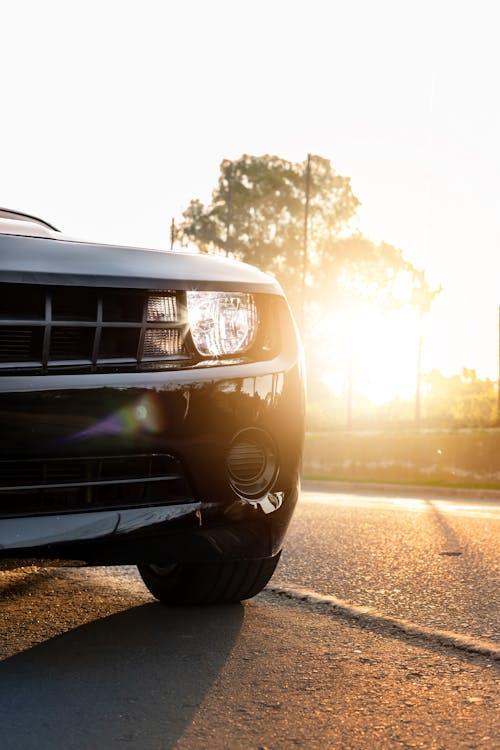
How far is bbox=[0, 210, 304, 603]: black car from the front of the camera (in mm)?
2955

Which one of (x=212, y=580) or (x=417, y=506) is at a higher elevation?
(x=212, y=580)

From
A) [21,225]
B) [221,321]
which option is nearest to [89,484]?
[221,321]

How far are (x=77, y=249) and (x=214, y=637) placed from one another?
1.39 meters

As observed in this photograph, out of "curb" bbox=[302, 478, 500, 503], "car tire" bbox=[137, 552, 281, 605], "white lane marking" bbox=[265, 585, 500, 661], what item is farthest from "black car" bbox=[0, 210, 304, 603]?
"curb" bbox=[302, 478, 500, 503]

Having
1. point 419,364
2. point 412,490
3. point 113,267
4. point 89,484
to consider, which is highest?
point 419,364

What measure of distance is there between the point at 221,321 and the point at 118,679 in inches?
46.7

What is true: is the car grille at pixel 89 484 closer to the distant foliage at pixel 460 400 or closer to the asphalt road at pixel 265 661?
the asphalt road at pixel 265 661

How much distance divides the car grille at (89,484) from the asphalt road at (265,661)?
51 cm

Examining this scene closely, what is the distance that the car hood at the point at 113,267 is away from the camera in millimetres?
3027

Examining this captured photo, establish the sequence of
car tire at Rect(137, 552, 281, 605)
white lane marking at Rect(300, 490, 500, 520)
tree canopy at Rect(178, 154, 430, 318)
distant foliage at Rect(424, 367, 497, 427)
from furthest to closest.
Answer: tree canopy at Rect(178, 154, 430, 318), distant foliage at Rect(424, 367, 497, 427), white lane marking at Rect(300, 490, 500, 520), car tire at Rect(137, 552, 281, 605)

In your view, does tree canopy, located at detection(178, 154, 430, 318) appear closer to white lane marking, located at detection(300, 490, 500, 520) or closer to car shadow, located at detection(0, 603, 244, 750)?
white lane marking, located at detection(300, 490, 500, 520)

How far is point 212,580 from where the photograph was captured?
3.80 metres

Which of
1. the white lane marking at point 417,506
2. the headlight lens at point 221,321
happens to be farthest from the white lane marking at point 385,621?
the white lane marking at point 417,506

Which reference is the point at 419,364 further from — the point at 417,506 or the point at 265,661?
the point at 265,661
